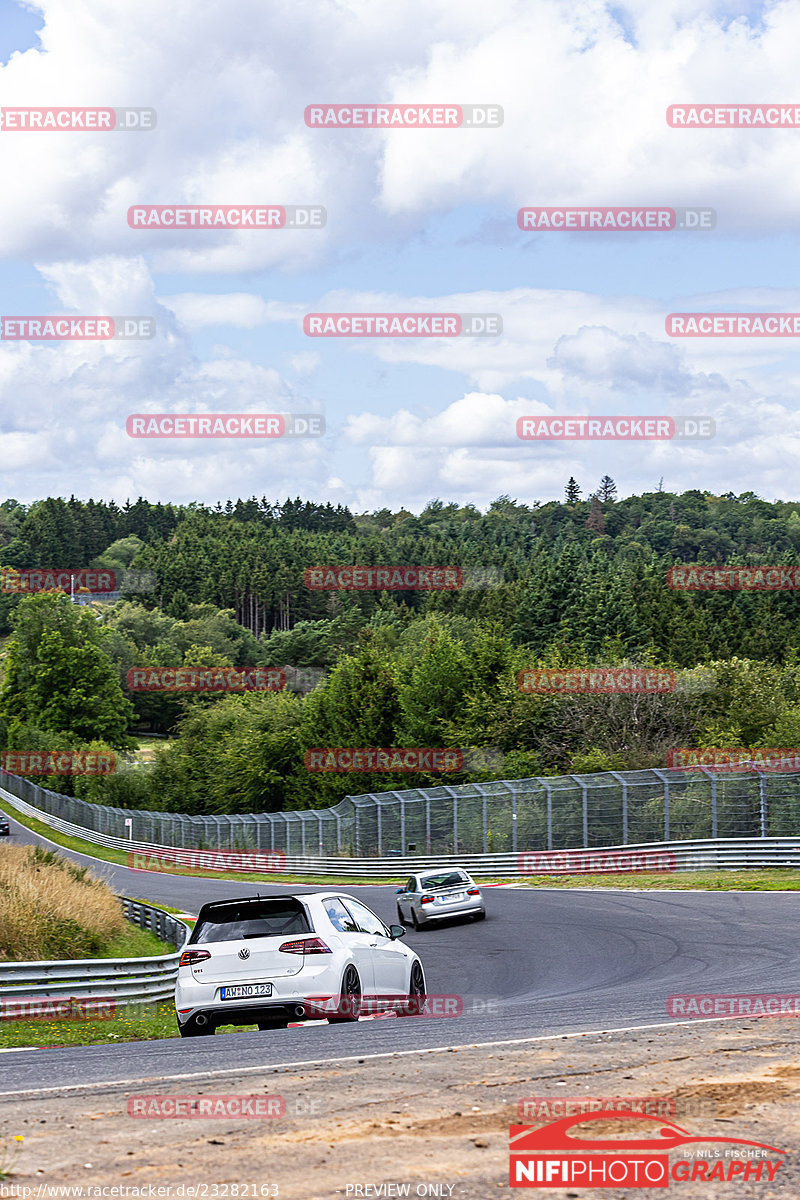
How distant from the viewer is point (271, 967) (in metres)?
11.5

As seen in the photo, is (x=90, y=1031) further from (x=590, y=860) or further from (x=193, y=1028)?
(x=590, y=860)

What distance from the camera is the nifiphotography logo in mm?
5508

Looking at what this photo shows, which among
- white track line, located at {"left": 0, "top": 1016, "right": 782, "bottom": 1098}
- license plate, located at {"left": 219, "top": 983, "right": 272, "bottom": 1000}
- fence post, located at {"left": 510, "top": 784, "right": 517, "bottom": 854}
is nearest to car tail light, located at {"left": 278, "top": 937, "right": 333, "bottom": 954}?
license plate, located at {"left": 219, "top": 983, "right": 272, "bottom": 1000}

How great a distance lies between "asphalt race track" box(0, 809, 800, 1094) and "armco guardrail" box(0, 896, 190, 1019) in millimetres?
3274

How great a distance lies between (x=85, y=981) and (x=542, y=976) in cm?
612

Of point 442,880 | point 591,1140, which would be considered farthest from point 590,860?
point 591,1140

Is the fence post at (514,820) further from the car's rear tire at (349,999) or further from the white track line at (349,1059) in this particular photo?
the white track line at (349,1059)

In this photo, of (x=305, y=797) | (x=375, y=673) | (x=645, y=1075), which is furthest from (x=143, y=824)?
(x=645, y=1075)

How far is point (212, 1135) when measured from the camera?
6.16 m

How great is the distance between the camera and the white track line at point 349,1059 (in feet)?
25.8

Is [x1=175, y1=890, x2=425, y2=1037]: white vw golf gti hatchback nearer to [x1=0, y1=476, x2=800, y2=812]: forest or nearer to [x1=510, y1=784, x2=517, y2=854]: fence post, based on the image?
[x1=510, y1=784, x2=517, y2=854]: fence post

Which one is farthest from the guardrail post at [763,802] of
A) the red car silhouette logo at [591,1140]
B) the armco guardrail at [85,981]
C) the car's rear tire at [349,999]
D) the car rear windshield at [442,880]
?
the red car silhouette logo at [591,1140]

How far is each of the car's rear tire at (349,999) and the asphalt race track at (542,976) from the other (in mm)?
244

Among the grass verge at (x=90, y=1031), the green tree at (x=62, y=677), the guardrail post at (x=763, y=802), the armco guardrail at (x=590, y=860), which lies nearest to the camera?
the grass verge at (x=90, y=1031)
